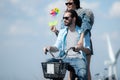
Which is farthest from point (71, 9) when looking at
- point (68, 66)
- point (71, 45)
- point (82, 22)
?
point (68, 66)

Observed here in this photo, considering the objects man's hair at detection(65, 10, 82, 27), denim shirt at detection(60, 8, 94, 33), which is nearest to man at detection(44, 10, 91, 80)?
man's hair at detection(65, 10, 82, 27)

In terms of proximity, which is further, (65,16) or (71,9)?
(71,9)

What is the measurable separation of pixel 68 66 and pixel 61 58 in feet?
0.56

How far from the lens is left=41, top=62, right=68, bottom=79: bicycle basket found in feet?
20.9

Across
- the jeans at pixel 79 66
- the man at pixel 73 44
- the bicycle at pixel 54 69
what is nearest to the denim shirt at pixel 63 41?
the man at pixel 73 44

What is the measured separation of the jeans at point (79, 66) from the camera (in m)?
6.73

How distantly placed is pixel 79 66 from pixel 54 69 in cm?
54

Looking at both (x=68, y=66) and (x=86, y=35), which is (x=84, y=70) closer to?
(x=68, y=66)

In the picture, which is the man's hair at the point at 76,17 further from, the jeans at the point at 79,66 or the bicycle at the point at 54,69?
the bicycle at the point at 54,69

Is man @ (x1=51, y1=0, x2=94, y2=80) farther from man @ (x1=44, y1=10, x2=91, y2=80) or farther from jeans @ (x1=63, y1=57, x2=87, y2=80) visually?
jeans @ (x1=63, y1=57, x2=87, y2=80)

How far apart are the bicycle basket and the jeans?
0.34 m

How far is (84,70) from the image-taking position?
6730 mm

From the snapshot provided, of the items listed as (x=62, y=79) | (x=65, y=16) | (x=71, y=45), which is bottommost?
(x=62, y=79)

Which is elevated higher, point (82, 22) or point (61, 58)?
point (82, 22)
